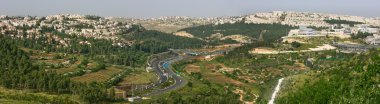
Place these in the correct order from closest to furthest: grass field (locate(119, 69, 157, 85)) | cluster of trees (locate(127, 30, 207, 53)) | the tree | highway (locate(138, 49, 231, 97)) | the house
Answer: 1. highway (locate(138, 49, 231, 97))
2. grass field (locate(119, 69, 157, 85))
3. the tree
4. the house
5. cluster of trees (locate(127, 30, 207, 53))

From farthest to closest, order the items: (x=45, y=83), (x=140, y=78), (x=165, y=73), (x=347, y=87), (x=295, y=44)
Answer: (x=295, y=44) → (x=165, y=73) → (x=140, y=78) → (x=45, y=83) → (x=347, y=87)

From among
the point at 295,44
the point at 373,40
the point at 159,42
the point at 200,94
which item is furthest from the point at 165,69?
the point at 373,40

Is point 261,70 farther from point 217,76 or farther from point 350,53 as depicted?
point 350,53

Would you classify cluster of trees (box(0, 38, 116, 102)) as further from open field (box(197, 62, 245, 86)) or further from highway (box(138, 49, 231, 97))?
open field (box(197, 62, 245, 86))

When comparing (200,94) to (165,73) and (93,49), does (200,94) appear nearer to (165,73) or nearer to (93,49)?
(165,73)

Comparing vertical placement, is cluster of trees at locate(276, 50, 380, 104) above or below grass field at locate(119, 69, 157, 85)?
above

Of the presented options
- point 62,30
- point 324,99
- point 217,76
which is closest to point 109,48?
point 62,30

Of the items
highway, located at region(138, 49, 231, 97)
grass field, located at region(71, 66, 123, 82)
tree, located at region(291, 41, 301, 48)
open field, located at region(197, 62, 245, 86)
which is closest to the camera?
highway, located at region(138, 49, 231, 97)

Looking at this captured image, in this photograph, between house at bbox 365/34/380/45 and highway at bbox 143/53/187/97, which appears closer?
highway at bbox 143/53/187/97

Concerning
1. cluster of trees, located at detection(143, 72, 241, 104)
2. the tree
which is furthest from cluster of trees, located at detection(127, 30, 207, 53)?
cluster of trees, located at detection(143, 72, 241, 104)
